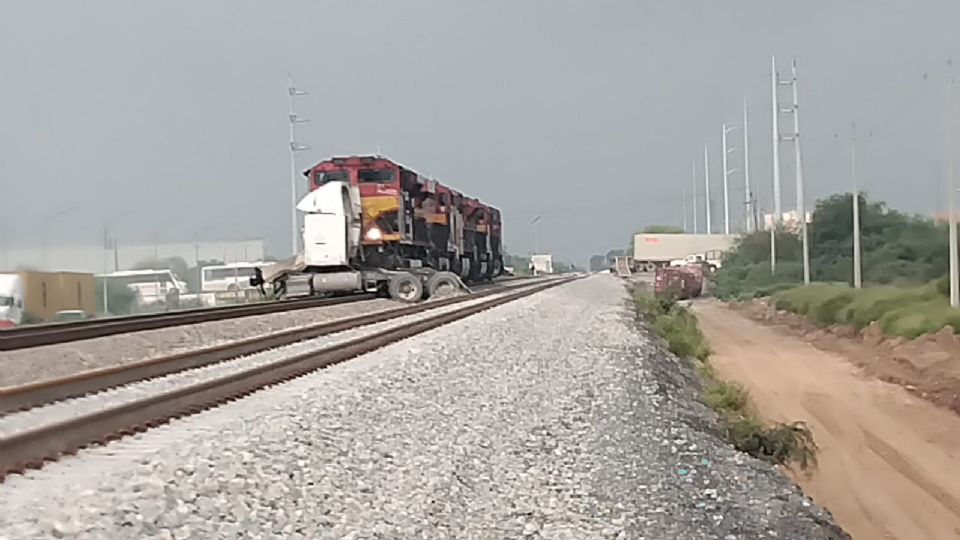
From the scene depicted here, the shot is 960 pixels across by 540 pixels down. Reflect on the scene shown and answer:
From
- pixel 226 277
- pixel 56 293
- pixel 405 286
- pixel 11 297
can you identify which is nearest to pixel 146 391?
pixel 11 297

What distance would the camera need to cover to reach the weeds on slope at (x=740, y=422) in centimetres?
1537

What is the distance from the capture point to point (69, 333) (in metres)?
20.6

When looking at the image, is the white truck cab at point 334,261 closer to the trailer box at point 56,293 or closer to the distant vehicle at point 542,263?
the trailer box at point 56,293

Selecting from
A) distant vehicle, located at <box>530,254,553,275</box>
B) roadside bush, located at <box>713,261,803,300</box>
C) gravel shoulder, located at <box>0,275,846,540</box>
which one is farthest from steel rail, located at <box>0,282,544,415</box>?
distant vehicle, located at <box>530,254,553,275</box>

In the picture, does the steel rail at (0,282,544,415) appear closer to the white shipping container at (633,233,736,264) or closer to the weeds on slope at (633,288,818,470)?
the weeds on slope at (633,288,818,470)

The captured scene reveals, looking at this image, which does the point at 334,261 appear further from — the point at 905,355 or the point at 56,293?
the point at 905,355

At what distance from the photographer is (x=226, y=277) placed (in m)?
54.4

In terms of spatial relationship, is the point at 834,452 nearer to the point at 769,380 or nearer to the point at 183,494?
the point at 769,380

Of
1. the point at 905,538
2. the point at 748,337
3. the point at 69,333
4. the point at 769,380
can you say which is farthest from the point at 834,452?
the point at 748,337

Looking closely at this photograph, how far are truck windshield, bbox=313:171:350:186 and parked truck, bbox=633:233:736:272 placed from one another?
74.1 m

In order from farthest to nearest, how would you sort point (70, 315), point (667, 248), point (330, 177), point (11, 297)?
1. point (667, 248)
2. point (330, 177)
3. point (70, 315)
4. point (11, 297)

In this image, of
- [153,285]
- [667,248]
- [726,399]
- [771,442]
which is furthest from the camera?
[667,248]

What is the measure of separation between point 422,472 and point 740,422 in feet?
25.4

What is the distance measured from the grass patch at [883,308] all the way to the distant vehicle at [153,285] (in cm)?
2278
